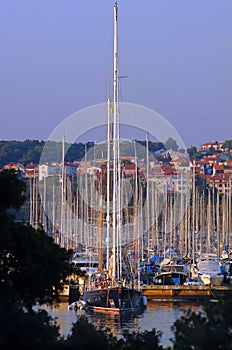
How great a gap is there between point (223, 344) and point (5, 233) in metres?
3.64

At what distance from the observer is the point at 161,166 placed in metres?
70.9

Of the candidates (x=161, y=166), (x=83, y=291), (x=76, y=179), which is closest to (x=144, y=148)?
(x=76, y=179)

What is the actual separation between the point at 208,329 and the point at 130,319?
72.8 feet

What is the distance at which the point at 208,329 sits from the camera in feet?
45.6

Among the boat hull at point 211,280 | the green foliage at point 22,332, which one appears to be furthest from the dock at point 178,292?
the green foliage at point 22,332

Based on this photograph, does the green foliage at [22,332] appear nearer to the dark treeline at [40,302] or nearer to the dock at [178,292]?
the dark treeline at [40,302]

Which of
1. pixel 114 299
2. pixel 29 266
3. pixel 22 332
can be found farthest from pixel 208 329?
pixel 114 299

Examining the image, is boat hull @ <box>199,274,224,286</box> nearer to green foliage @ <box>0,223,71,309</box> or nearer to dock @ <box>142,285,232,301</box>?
dock @ <box>142,285,232,301</box>

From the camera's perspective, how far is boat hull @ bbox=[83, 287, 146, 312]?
35.8 metres

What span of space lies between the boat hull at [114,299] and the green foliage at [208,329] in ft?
67.4

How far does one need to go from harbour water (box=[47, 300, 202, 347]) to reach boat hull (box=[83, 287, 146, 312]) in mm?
266

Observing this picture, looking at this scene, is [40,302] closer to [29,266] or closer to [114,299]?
[29,266]

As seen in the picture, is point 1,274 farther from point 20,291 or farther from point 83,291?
point 83,291

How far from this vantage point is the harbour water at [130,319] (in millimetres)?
32719
